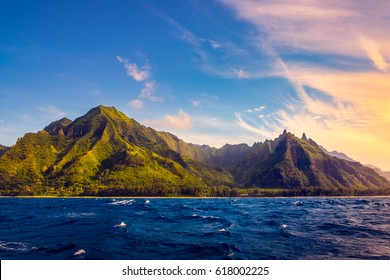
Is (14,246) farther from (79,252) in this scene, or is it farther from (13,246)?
(79,252)

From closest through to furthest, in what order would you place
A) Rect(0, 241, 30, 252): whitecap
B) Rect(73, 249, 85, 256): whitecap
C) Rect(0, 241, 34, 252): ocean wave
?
Rect(73, 249, 85, 256): whitecap
Rect(0, 241, 34, 252): ocean wave
Rect(0, 241, 30, 252): whitecap

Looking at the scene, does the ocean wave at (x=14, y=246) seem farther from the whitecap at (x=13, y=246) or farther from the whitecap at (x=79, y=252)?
the whitecap at (x=79, y=252)

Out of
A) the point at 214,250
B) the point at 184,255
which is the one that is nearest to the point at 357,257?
the point at 214,250

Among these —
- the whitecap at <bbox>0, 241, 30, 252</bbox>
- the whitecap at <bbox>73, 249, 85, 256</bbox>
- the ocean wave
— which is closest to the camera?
the whitecap at <bbox>73, 249, 85, 256</bbox>

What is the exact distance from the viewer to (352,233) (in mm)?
47406

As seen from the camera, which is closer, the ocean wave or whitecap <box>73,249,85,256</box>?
whitecap <box>73,249,85,256</box>

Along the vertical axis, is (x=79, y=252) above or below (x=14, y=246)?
above

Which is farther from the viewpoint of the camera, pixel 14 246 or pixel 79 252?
pixel 14 246

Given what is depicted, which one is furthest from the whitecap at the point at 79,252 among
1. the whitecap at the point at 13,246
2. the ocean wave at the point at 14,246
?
the whitecap at the point at 13,246

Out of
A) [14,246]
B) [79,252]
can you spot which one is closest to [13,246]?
[14,246]

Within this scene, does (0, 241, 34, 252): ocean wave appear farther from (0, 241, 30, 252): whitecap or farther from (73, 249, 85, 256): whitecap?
(73, 249, 85, 256): whitecap

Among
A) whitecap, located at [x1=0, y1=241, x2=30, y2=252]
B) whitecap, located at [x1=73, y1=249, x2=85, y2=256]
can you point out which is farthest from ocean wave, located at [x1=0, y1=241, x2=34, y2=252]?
whitecap, located at [x1=73, y1=249, x2=85, y2=256]

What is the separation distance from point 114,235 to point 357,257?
33.7 m

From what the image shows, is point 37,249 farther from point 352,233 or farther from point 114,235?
point 352,233
